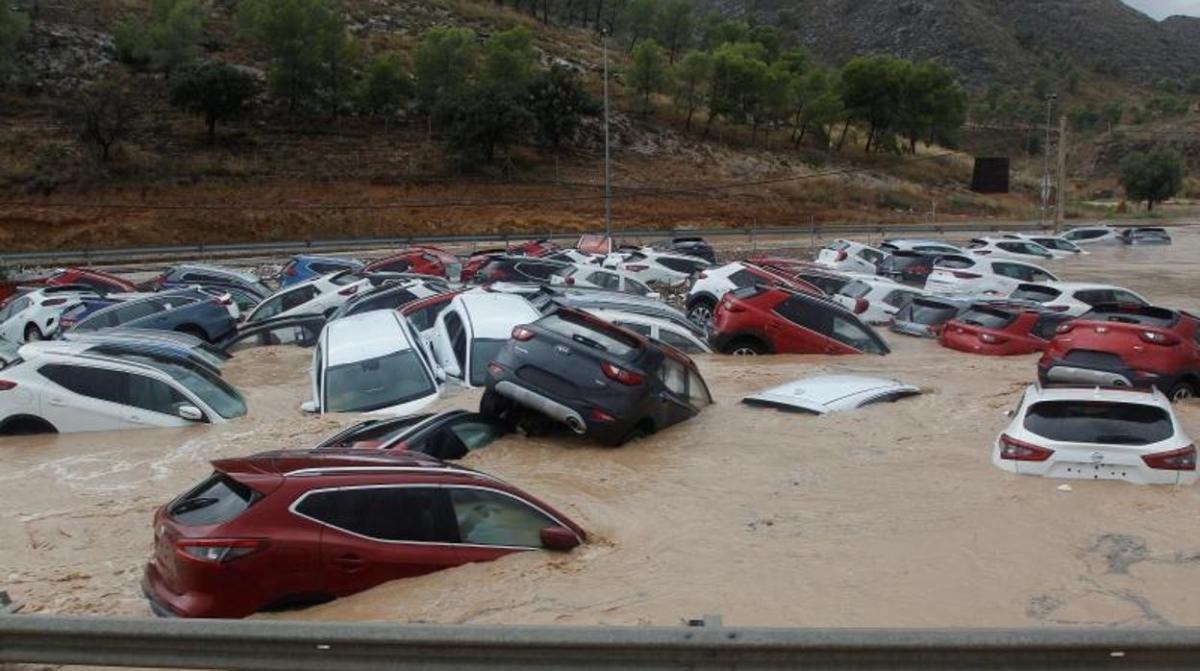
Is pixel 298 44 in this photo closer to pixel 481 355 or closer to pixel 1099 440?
pixel 481 355

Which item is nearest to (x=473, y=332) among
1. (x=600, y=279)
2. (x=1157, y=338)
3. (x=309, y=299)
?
(x=1157, y=338)

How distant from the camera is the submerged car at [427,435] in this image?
9.14m

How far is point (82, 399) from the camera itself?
11.5m

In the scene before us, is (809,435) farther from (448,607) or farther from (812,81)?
(812,81)

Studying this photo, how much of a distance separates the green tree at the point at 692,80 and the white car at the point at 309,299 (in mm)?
56390

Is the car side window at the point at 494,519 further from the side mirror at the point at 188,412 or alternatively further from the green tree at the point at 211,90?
the green tree at the point at 211,90

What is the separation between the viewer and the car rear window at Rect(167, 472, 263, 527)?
6.09m

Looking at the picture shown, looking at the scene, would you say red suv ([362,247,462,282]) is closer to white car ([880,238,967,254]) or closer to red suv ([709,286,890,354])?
red suv ([709,286,890,354])

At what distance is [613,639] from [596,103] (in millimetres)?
65561

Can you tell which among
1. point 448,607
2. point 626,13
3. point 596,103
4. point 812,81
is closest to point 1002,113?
point 626,13

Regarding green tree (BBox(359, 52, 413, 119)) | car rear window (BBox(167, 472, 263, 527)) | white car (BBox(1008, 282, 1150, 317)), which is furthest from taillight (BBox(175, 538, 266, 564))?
green tree (BBox(359, 52, 413, 119))

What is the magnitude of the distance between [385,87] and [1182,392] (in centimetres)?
5719

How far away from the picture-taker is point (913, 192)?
7256 cm

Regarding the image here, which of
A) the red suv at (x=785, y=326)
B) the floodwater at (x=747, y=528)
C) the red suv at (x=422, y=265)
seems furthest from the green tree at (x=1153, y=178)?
the floodwater at (x=747, y=528)
